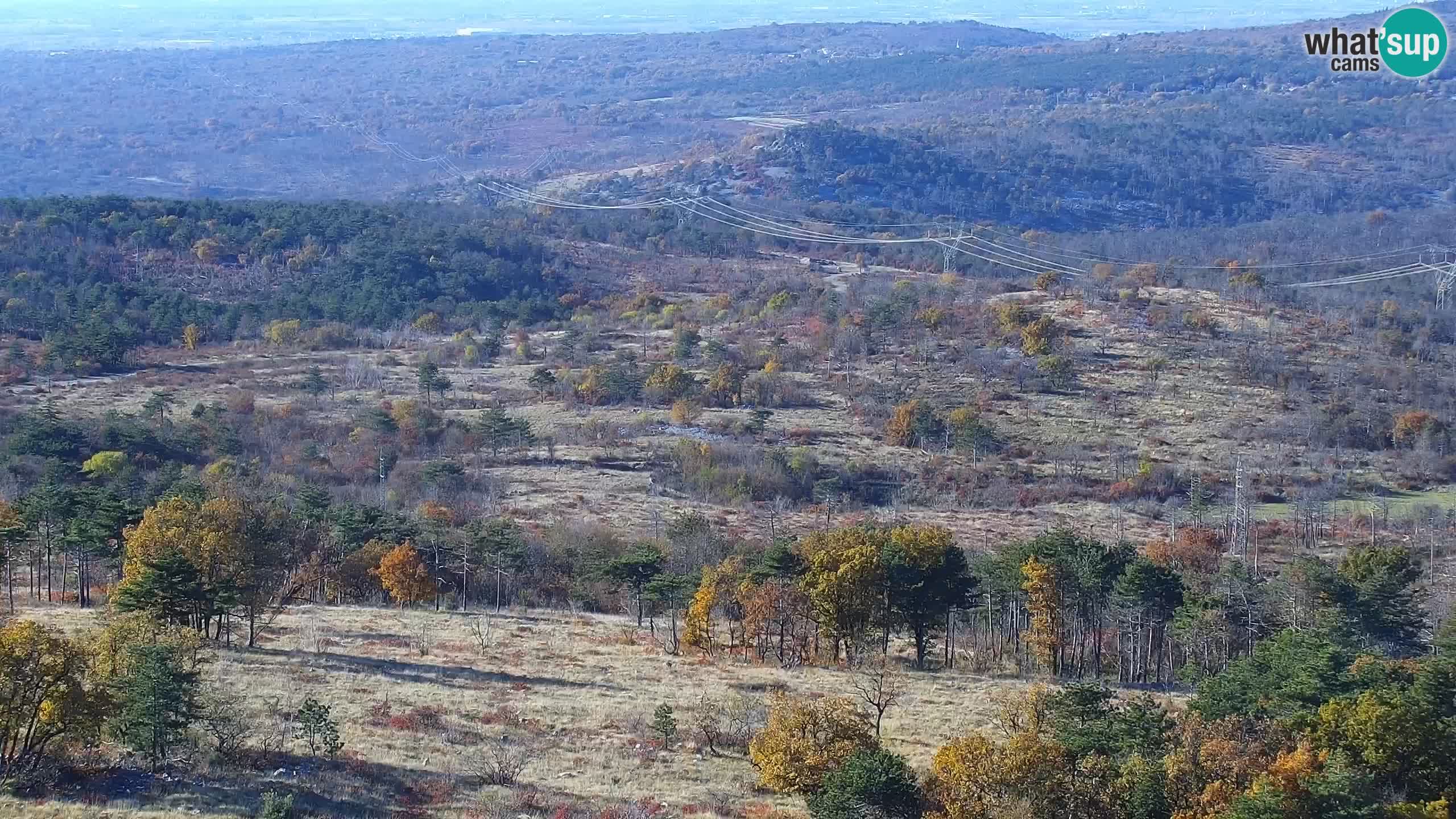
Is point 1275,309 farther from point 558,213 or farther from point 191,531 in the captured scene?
point 558,213

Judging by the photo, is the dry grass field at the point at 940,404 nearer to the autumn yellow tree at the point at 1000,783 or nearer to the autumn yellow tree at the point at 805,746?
the autumn yellow tree at the point at 805,746

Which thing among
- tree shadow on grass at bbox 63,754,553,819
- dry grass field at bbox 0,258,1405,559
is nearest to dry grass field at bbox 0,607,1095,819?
tree shadow on grass at bbox 63,754,553,819

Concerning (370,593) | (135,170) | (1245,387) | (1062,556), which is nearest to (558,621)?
(370,593)

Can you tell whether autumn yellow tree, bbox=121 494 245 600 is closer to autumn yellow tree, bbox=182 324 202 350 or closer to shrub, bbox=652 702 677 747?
shrub, bbox=652 702 677 747

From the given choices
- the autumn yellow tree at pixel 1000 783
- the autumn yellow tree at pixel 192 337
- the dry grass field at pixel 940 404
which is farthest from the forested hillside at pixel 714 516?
the autumn yellow tree at pixel 192 337

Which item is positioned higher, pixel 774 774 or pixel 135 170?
pixel 135 170

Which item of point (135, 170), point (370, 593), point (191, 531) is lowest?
point (370, 593)
